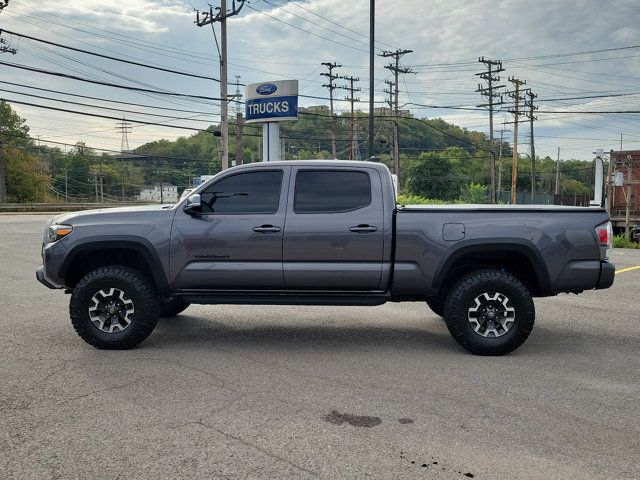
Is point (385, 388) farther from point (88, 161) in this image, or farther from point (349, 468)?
point (88, 161)

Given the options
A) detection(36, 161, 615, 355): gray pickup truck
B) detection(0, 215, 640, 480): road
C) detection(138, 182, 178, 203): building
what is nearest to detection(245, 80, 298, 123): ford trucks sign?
detection(0, 215, 640, 480): road

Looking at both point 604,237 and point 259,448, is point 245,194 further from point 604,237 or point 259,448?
point 604,237

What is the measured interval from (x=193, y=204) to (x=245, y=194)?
57 centimetres

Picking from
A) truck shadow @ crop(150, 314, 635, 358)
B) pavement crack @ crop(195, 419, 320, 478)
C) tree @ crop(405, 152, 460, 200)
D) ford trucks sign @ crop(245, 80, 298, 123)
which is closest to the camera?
pavement crack @ crop(195, 419, 320, 478)

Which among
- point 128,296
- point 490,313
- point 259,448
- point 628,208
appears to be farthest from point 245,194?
point 628,208

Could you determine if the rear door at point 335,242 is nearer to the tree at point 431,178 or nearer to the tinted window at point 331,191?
the tinted window at point 331,191

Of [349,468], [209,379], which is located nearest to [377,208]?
[209,379]

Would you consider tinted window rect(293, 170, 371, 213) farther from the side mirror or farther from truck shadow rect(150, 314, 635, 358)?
truck shadow rect(150, 314, 635, 358)

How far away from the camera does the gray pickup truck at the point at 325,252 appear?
5.59 m

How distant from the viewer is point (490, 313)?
562 centimetres

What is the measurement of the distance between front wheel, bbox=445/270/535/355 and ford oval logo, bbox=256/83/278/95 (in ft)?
71.8

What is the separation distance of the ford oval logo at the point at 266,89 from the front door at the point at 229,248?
2111 cm

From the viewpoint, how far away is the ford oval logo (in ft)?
85.0

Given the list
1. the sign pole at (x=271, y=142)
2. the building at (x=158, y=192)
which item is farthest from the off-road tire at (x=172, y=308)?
the building at (x=158, y=192)
